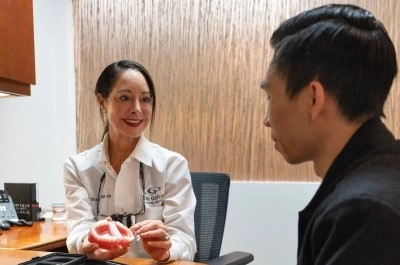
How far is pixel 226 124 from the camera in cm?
265

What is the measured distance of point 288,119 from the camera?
0.75m

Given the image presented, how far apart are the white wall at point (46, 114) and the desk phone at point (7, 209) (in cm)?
46

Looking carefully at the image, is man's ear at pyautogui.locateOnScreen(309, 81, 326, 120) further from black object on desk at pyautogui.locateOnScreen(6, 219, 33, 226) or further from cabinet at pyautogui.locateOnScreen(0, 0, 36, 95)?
black object on desk at pyautogui.locateOnScreen(6, 219, 33, 226)

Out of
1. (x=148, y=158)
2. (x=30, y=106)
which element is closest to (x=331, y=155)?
(x=148, y=158)

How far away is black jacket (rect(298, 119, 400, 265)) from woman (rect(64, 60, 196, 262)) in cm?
92

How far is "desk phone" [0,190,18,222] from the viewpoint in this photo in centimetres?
218

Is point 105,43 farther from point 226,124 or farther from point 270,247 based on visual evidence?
point 270,247

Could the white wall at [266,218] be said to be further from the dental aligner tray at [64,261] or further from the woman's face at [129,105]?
the dental aligner tray at [64,261]

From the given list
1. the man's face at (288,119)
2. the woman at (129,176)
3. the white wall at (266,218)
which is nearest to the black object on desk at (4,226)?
the woman at (129,176)

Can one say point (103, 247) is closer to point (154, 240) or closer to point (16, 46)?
point (154, 240)

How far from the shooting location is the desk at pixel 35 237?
1.72 metres

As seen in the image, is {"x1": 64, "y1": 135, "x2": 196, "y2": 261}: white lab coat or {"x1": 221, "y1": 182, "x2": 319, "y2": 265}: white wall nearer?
{"x1": 64, "y1": 135, "x2": 196, "y2": 261}: white lab coat

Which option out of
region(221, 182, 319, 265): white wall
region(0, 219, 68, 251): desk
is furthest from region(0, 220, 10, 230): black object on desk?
region(221, 182, 319, 265): white wall

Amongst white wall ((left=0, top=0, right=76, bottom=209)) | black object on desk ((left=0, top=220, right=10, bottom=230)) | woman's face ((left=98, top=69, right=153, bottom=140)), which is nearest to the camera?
woman's face ((left=98, top=69, right=153, bottom=140))
